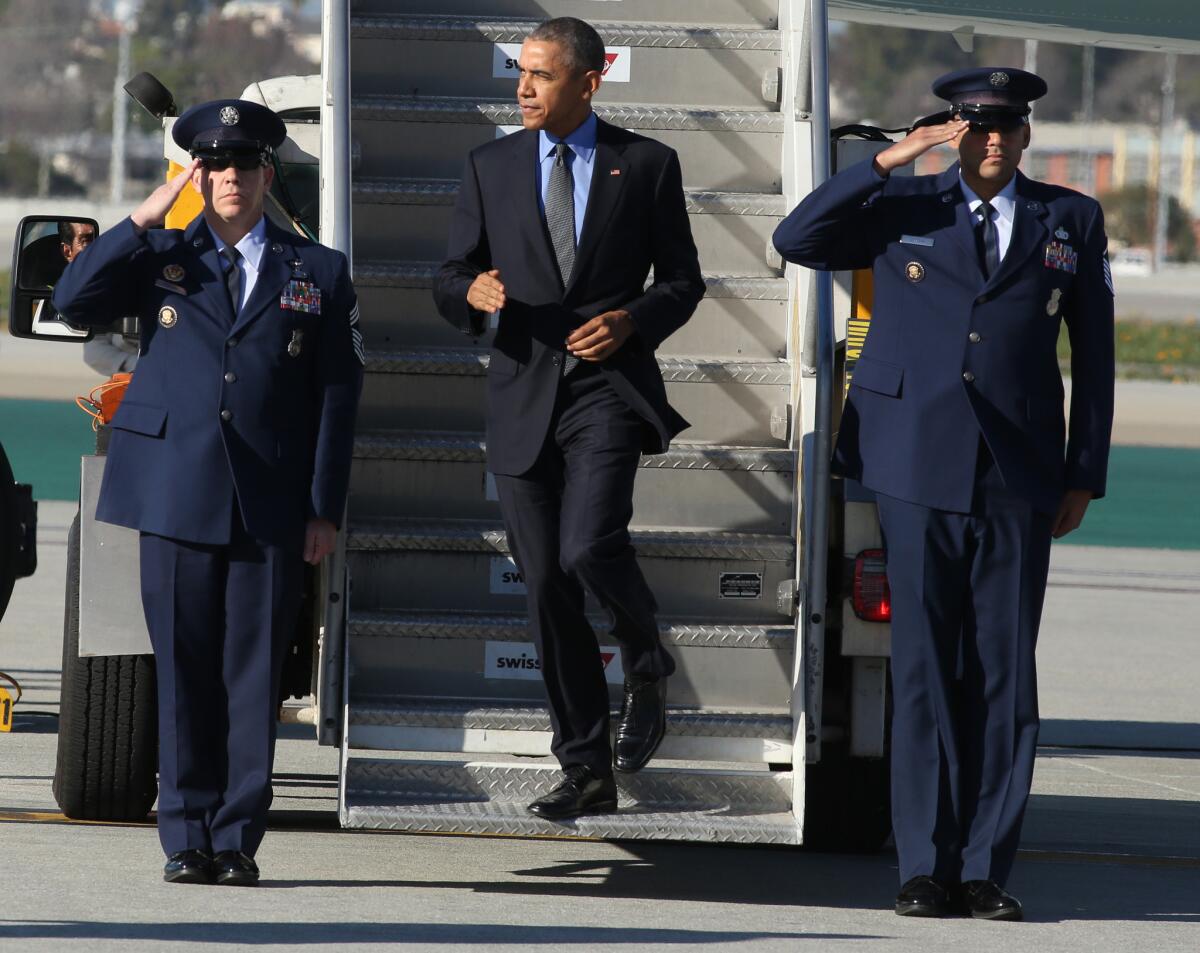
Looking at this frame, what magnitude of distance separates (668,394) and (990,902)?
194cm

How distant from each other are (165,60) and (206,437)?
4883 inches

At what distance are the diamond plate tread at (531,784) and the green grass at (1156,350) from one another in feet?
119

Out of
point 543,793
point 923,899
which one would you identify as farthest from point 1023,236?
point 543,793

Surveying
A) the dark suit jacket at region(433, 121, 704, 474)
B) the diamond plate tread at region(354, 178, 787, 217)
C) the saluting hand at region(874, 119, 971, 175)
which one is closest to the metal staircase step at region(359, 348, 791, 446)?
the diamond plate tread at region(354, 178, 787, 217)

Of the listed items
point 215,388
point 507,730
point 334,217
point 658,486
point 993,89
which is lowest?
point 507,730

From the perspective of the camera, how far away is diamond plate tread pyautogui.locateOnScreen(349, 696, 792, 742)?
6.02 m

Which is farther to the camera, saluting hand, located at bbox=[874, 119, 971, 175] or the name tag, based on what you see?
the name tag

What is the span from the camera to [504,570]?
6.39 m

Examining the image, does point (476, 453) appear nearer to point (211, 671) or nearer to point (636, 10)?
point (211, 671)

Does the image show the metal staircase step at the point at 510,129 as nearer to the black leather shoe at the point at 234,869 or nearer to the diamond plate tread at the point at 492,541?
the diamond plate tread at the point at 492,541

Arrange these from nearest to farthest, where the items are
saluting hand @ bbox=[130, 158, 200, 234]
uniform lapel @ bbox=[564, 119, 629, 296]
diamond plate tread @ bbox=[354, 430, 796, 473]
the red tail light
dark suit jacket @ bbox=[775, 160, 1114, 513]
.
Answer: saluting hand @ bbox=[130, 158, 200, 234] < dark suit jacket @ bbox=[775, 160, 1114, 513] < uniform lapel @ bbox=[564, 119, 629, 296] < the red tail light < diamond plate tread @ bbox=[354, 430, 796, 473]

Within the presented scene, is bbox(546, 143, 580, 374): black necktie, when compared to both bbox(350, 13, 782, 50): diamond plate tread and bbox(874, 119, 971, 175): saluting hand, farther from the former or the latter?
bbox(350, 13, 782, 50): diamond plate tread

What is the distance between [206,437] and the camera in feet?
18.6

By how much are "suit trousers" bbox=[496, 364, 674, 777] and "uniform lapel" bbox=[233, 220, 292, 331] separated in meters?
0.78
